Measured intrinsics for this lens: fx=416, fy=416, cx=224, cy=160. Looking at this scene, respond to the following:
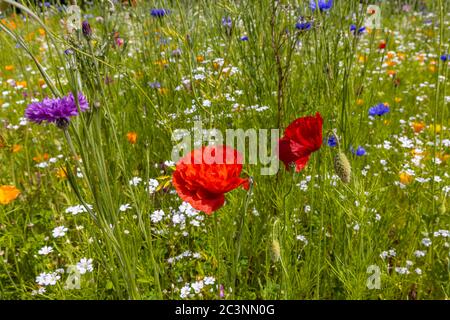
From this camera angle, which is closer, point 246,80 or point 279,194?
point 279,194

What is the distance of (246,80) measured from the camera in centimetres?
162

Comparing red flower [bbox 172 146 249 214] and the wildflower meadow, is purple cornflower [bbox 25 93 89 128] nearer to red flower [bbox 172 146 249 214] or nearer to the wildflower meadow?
the wildflower meadow

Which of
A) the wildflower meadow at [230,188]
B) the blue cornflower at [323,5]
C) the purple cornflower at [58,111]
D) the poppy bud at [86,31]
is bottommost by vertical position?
the wildflower meadow at [230,188]

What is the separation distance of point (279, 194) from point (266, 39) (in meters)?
0.57

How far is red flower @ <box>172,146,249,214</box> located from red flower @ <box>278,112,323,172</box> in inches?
3.9

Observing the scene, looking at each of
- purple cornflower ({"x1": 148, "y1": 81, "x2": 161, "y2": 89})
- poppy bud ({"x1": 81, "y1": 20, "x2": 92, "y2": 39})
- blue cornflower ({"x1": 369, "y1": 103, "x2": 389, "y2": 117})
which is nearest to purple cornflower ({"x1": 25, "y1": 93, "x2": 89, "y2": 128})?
poppy bud ({"x1": 81, "y1": 20, "x2": 92, "y2": 39})

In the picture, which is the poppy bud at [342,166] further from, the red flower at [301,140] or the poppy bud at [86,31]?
the poppy bud at [86,31]

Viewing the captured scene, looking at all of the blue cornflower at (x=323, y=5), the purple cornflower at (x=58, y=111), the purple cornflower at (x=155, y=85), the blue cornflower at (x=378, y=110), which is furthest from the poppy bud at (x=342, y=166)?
the purple cornflower at (x=155, y=85)

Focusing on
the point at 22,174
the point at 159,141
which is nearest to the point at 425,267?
the point at 159,141

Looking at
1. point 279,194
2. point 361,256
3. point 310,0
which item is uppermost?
point 310,0

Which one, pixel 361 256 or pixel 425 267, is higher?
pixel 361 256

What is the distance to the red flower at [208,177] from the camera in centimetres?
79

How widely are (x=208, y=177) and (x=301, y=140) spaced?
0.66 ft

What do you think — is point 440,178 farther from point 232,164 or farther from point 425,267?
point 232,164
